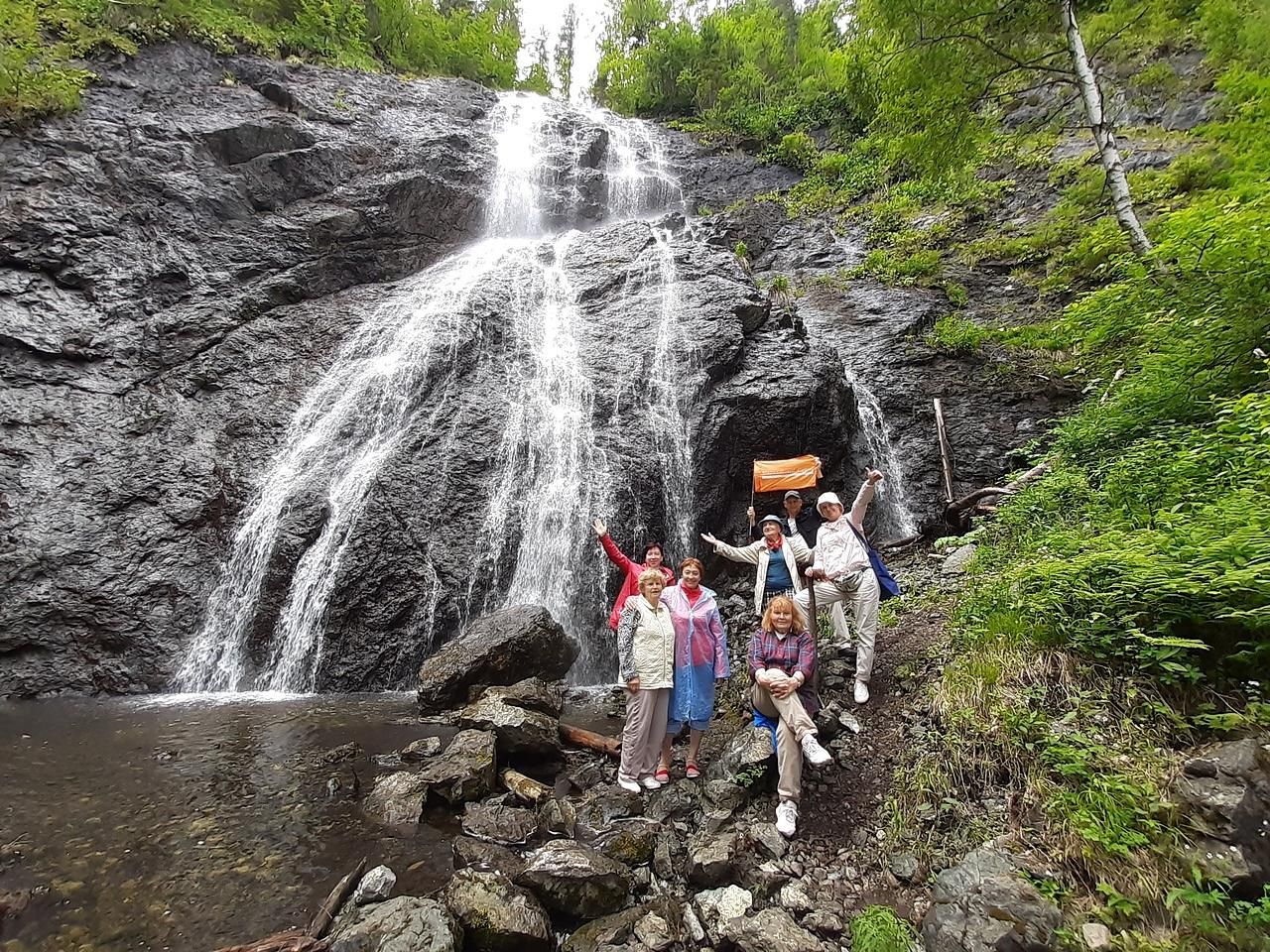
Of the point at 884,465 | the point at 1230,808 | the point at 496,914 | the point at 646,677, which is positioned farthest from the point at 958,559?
the point at 496,914

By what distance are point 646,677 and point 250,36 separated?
82.1 ft

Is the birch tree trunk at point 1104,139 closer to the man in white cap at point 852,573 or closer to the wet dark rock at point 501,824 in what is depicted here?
the man in white cap at point 852,573

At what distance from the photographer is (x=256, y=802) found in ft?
16.8

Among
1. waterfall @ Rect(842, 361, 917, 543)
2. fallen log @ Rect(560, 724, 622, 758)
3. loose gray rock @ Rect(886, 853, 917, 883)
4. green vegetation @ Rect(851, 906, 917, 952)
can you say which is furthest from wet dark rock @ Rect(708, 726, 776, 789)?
waterfall @ Rect(842, 361, 917, 543)

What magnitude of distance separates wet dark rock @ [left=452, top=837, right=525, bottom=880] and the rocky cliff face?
17.6 feet

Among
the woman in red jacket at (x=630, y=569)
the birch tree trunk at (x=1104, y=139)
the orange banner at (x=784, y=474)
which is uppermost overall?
the birch tree trunk at (x=1104, y=139)

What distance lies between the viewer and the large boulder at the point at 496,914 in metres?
3.41

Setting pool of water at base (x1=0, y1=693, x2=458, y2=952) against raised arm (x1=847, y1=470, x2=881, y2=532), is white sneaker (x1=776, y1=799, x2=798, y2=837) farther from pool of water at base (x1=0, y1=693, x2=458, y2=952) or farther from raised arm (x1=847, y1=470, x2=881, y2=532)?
raised arm (x1=847, y1=470, x2=881, y2=532)

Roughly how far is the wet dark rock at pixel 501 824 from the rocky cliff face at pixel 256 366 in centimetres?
492

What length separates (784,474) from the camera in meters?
9.55

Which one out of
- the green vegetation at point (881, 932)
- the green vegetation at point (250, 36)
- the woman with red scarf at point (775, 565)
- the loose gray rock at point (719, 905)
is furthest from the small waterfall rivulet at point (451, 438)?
the green vegetation at point (250, 36)

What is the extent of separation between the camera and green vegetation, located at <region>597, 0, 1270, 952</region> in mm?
3039

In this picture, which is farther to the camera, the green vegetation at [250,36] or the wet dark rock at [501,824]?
the green vegetation at [250,36]

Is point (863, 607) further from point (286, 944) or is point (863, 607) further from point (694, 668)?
point (286, 944)
